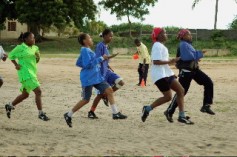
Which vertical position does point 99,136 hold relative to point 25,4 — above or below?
below

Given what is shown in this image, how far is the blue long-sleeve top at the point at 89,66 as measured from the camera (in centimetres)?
823

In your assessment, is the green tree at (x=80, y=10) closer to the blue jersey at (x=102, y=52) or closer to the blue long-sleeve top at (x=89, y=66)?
the blue jersey at (x=102, y=52)

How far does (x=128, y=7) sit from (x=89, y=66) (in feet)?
164

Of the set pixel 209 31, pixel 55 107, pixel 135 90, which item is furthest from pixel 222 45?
pixel 55 107

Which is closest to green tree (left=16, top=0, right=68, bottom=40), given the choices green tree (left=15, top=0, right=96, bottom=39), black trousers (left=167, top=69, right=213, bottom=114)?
green tree (left=15, top=0, right=96, bottom=39)

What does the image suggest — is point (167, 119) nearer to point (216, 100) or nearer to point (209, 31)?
point (216, 100)

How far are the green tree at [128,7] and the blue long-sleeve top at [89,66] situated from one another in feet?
162

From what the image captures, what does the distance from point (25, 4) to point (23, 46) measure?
43.1 metres

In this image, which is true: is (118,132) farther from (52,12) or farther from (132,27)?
(132,27)

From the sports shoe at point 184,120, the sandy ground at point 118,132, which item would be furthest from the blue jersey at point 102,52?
the sports shoe at point 184,120

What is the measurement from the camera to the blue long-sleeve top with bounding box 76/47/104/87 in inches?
324

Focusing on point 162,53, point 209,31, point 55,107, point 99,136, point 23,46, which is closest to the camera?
point 99,136

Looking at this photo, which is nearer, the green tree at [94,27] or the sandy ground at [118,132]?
the sandy ground at [118,132]

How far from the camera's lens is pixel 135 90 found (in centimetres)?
1485
